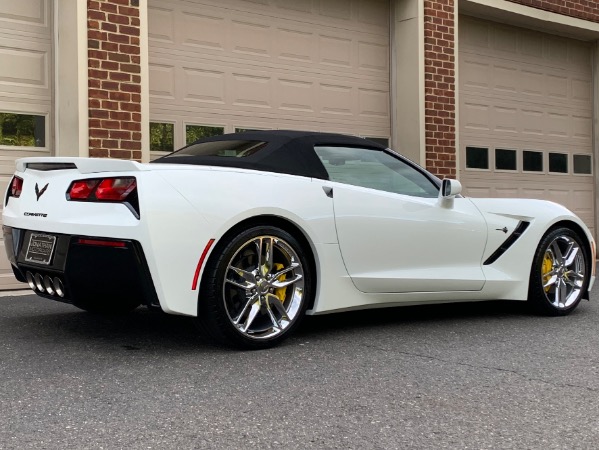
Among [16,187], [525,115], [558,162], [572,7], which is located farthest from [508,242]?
[572,7]

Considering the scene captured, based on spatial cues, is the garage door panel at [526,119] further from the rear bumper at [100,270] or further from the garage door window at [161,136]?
the rear bumper at [100,270]

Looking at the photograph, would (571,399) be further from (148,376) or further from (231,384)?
(148,376)

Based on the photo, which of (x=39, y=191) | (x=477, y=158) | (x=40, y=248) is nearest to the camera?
(x=40, y=248)

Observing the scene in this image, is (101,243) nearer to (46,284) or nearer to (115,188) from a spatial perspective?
(115,188)

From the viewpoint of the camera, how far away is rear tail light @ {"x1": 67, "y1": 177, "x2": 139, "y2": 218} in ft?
13.4

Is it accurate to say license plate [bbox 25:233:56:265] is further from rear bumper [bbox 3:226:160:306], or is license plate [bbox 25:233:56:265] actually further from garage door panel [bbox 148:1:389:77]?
garage door panel [bbox 148:1:389:77]

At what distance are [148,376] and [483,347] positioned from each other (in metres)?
1.99

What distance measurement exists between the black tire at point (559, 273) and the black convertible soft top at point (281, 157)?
177 centimetres

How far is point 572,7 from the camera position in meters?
12.0

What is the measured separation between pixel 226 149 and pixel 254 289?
1.01 meters

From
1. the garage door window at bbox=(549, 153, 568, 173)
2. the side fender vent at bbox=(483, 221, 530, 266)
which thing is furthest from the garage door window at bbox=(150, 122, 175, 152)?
the garage door window at bbox=(549, 153, 568, 173)

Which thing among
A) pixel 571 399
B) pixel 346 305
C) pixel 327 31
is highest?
pixel 327 31

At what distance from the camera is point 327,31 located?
31.6 ft

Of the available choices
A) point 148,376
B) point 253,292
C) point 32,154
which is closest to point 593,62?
point 32,154
